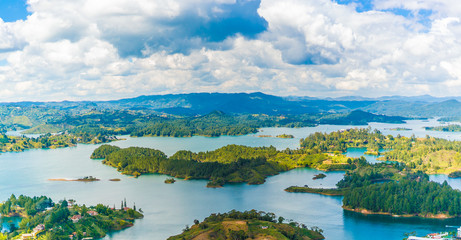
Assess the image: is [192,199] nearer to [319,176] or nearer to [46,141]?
[319,176]

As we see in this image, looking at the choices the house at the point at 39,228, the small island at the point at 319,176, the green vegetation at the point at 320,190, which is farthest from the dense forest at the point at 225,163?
the house at the point at 39,228

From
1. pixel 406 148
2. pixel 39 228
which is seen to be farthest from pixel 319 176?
pixel 39 228

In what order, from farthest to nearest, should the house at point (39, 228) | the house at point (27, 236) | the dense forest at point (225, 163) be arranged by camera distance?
the dense forest at point (225, 163) → the house at point (39, 228) → the house at point (27, 236)

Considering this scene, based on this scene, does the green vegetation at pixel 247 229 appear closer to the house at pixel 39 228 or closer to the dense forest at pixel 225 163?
the house at pixel 39 228

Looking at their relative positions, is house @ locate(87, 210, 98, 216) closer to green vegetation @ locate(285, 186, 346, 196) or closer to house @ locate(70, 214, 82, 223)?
house @ locate(70, 214, 82, 223)

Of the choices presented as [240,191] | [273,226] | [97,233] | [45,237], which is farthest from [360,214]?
[45,237]

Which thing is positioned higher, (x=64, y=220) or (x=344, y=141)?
(x=344, y=141)
